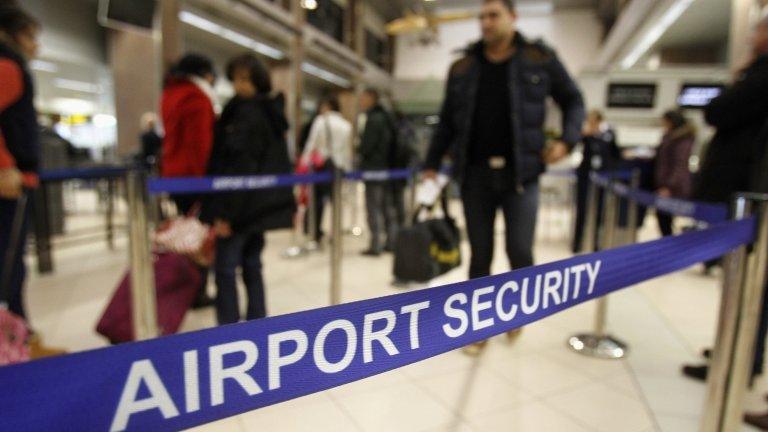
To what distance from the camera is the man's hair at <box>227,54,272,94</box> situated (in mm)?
2117

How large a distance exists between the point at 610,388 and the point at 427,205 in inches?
45.3

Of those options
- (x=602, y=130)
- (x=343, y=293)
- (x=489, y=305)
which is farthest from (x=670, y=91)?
(x=489, y=305)

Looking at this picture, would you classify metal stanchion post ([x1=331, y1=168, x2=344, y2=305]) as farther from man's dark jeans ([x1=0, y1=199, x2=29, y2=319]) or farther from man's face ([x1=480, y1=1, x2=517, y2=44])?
man's dark jeans ([x1=0, y1=199, x2=29, y2=319])

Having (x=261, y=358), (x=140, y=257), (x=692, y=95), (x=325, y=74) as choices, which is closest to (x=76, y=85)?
(x=325, y=74)

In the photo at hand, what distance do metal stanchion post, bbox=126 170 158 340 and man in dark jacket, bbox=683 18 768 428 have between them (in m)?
2.36

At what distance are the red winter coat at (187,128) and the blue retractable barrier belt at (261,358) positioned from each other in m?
1.86

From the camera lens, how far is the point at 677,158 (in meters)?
4.11

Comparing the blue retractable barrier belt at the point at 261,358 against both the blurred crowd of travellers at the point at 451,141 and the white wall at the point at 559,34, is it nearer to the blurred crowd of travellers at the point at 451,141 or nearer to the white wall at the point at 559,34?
the blurred crowd of travellers at the point at 451,141

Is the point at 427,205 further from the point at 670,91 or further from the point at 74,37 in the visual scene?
the point at 670,91

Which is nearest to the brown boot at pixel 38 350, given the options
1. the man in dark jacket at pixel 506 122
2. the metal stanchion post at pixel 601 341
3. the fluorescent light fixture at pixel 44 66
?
the man in dark jacket at pixel 506 122

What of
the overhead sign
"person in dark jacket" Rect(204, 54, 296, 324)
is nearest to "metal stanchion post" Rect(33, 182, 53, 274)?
"person in dark jacket" Rect(204, 54, 296, 324)

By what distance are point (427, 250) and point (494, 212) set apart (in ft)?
1.23

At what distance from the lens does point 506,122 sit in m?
2.08

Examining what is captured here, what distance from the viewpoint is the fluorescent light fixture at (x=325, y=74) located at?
11490mm
